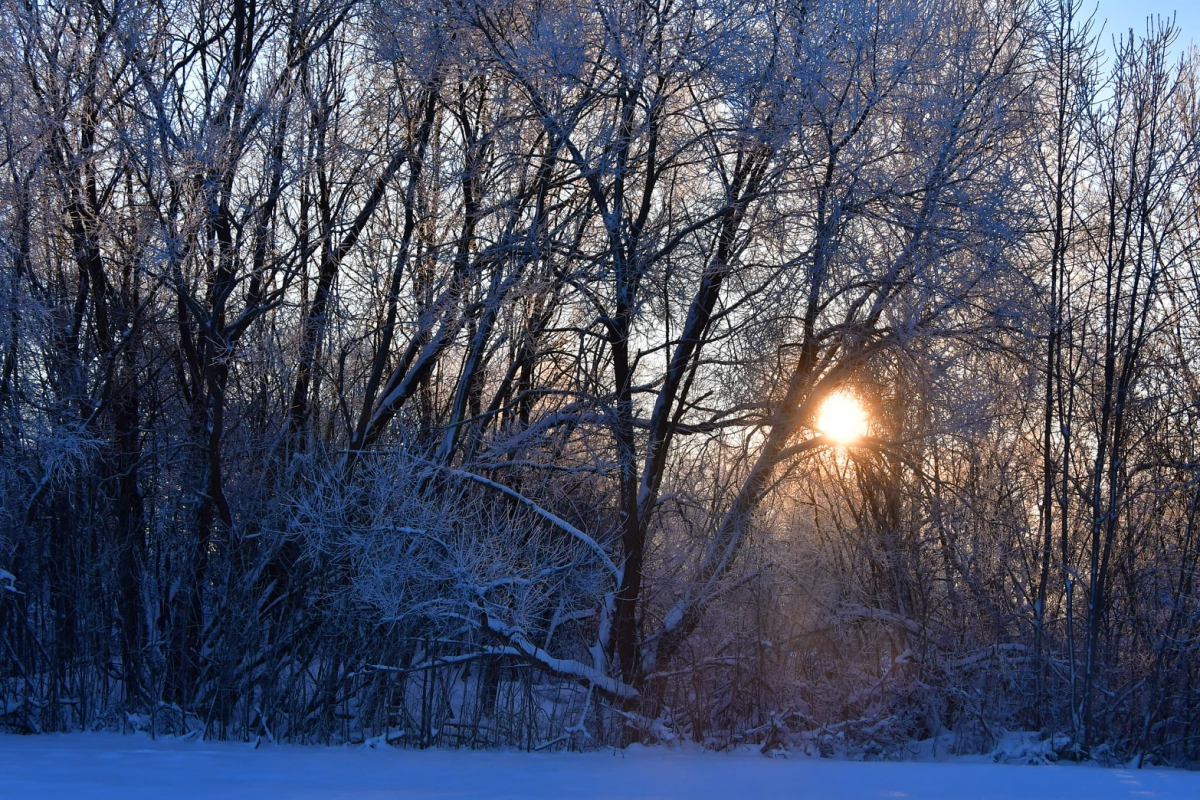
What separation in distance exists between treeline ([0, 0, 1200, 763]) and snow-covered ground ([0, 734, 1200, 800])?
2.67ft

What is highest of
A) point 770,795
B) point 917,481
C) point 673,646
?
point 917,481

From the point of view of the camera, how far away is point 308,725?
10188mm

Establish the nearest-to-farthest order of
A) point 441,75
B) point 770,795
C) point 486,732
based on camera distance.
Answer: point 770,795, point 486,732, point 441,75

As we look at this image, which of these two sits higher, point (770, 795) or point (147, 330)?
point (147, 330)

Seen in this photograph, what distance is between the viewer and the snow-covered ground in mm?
6961

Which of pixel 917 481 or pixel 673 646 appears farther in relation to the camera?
pixel 917 481

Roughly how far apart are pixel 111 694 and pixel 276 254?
497 cm

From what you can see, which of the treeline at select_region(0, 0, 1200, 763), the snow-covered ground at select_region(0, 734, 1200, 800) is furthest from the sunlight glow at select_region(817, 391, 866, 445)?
the snow-covered ground at select_region(0, 734, 1200, 800)

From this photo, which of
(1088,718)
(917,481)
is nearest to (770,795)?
(1088,718)

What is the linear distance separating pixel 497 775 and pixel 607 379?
15.1ft

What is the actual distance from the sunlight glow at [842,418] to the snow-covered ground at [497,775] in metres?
3.12

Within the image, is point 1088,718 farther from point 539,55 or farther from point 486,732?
point 539,55

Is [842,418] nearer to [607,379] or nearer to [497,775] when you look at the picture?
[607,379]

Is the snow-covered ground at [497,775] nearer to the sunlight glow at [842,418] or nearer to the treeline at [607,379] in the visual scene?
→ the treeline at [607,379]
